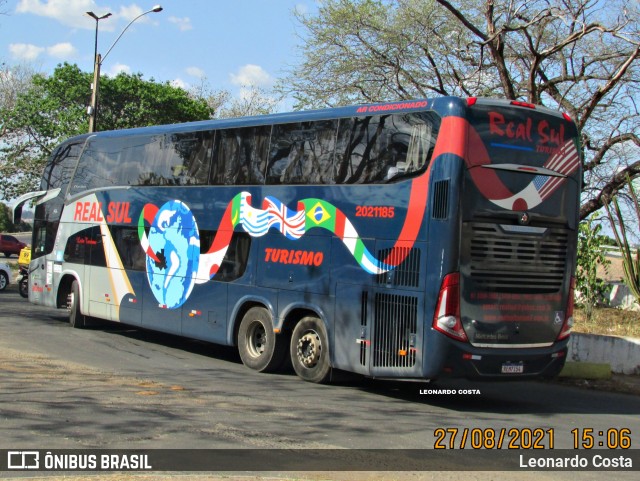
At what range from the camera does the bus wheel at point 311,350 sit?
11914 millimetres

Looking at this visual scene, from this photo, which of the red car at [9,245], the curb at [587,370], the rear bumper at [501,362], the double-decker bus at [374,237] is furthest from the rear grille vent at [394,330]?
the red car at [9,245]

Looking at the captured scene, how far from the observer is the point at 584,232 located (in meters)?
18.9

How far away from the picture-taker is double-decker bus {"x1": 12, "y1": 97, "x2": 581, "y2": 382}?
401 inches

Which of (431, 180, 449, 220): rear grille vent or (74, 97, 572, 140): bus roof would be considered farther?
(74, 97, 572, 140): bus roof

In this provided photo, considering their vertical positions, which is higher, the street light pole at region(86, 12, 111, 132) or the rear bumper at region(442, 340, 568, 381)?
the street light pole at region(86, 12, 111, 132)

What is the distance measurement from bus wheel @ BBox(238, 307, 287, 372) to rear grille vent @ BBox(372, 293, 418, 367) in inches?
96.4

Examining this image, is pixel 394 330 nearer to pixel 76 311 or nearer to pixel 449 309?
pixel 449 309

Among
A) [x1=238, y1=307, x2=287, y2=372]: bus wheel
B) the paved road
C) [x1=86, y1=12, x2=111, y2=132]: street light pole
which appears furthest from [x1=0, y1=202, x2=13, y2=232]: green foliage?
[x1=238, y1=307, x2=287, y2=372]: bus wheel

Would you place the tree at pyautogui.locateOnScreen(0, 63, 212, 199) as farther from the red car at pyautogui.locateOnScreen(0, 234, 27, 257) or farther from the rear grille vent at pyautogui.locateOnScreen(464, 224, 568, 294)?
the rear grille vent at pyautogui.locateOnScreen(464, 224, 568, 294)

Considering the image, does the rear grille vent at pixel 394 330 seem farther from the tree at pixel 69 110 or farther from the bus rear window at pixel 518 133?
the tree at pixel 69 110

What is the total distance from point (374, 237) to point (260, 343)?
3.42 m

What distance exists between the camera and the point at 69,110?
36.1 meters

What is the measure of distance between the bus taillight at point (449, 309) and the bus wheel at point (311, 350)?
2219 millimetres

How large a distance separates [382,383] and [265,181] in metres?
3.84
